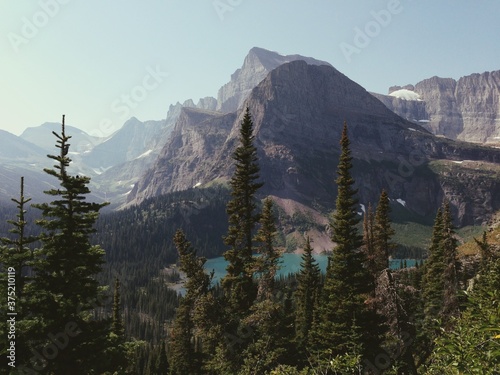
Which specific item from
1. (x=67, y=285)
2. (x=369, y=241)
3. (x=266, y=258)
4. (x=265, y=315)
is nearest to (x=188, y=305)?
(x=266, y=258)

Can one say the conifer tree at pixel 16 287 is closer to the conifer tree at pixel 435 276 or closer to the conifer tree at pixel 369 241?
the conifer tree at pixel 369 241

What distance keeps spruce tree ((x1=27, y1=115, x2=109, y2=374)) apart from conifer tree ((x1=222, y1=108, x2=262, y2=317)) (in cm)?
1308

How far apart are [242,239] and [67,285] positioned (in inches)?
637

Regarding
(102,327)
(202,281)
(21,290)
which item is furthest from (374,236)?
(21,290)

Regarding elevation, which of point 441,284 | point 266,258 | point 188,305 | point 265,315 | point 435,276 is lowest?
point 188,305

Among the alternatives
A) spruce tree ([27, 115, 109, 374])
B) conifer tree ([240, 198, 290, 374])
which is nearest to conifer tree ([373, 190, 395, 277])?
conifer tree ([240, 198, 290, 374])

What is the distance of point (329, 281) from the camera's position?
32344mm

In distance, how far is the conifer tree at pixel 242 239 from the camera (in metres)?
29.7

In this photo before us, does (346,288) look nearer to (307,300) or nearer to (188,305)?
(188,305)

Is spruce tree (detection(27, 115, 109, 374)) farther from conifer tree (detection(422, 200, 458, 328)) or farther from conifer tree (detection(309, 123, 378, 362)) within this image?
conifer tree (detection(422, 200, 458, 328))

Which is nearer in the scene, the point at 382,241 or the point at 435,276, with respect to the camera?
the point at 382,241

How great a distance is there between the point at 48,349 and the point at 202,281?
12987mm

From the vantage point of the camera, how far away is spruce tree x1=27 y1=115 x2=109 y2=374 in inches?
659

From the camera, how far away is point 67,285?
17438mm
